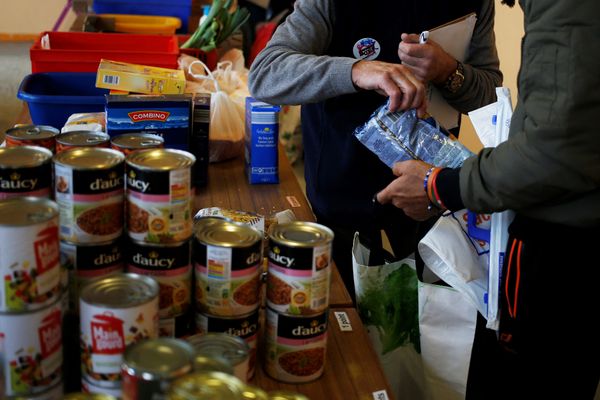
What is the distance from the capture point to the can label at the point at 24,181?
106cm

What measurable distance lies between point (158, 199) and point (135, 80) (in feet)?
3.57

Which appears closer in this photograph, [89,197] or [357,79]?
[89,197]

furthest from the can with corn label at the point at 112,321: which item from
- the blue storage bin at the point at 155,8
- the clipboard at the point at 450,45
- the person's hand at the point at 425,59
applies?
the blue storage bin at the point at 155,8

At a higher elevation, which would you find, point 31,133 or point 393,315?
point 31,133

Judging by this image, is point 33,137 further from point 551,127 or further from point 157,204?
point 551,127

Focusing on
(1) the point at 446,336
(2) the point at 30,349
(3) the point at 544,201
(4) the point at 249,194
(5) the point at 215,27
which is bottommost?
(1) the point at 446,336

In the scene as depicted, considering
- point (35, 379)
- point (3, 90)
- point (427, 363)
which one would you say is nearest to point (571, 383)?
point (427, 363)

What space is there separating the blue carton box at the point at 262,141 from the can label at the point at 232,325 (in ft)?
3.01

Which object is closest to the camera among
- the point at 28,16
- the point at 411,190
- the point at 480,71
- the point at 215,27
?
the point at 411,190

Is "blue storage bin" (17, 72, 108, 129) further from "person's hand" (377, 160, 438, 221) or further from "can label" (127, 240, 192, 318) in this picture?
"can label" (127, 240, 192, 318)

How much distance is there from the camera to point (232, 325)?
44.5 inches

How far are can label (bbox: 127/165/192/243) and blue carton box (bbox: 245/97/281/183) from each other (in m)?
0.93

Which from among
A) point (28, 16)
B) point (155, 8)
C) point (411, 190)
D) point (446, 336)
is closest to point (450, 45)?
point (411, 190)

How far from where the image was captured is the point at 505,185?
134 centimetres
